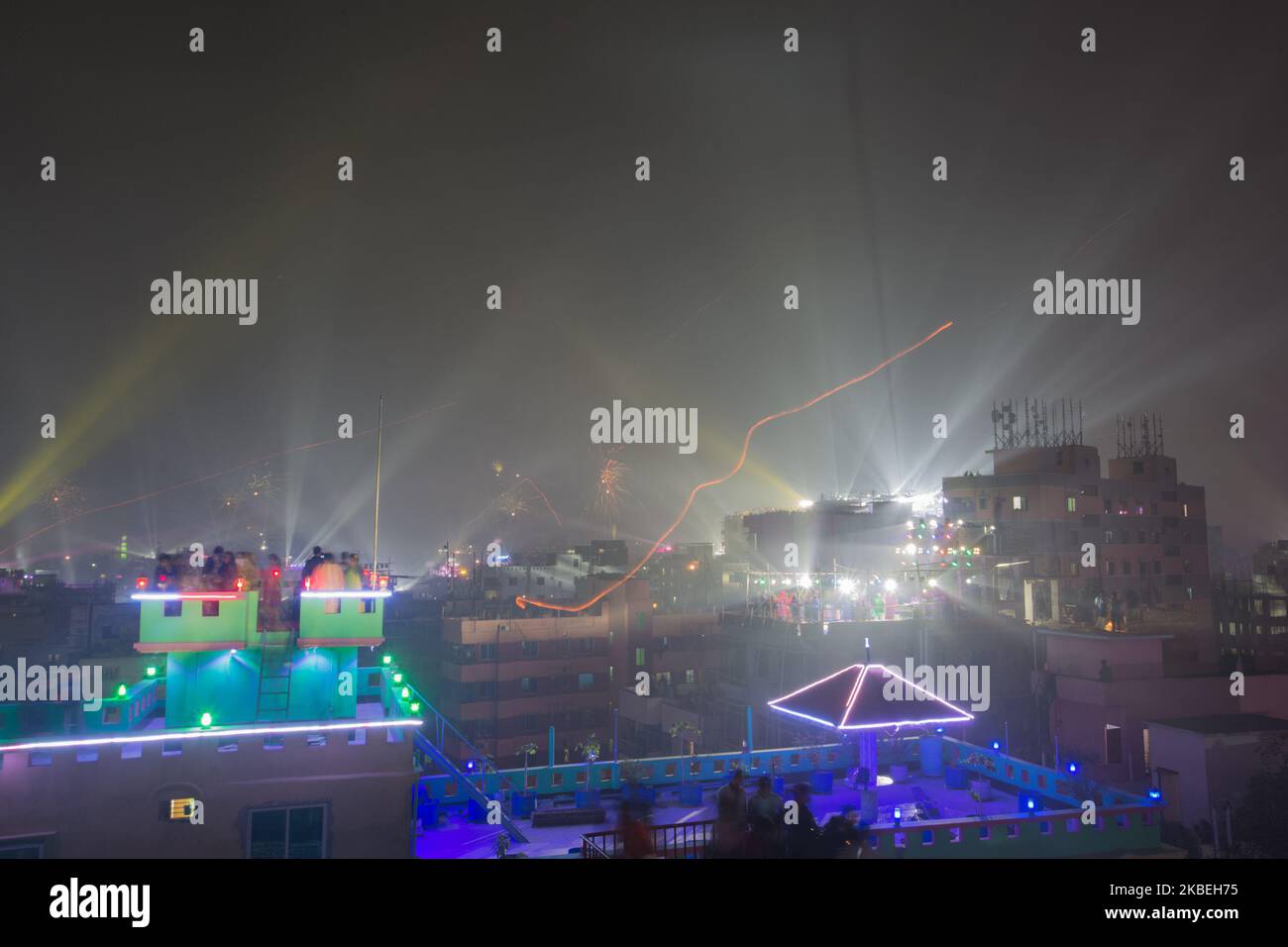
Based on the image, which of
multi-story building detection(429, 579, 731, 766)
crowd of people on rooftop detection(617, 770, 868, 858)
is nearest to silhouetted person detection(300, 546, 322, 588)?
crowd of people on rooftop detection(617, 770, 868, 858)

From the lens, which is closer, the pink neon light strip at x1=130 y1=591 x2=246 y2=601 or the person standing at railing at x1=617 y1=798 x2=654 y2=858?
the person standing at railing at x1=617 y1=798 x2=654 y2=858

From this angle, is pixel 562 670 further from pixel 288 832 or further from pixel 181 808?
pixel 181 808

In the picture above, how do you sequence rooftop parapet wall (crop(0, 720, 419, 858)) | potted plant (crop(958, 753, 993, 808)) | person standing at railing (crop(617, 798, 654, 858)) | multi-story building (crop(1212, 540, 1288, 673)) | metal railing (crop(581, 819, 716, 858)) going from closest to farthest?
person standing at railing (crop(617, 798, 654, 858)) → metal railing (crop(581, 819, 716, 858)) → rooftop parapet wall (crop(0, 720, 419, 858)) → potted plant (crop(958, 753, 993, 808)) → multi-story building (crop(1212, 540, 1288, 673))

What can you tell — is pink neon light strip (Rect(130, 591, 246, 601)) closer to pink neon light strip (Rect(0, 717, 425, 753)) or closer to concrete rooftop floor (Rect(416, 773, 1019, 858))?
pink neon light strip (Rect(0, 717, 425, 753))

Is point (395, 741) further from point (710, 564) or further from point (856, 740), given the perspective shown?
point (710, 564)

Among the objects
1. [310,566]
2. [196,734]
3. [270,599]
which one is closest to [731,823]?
[196,734]
